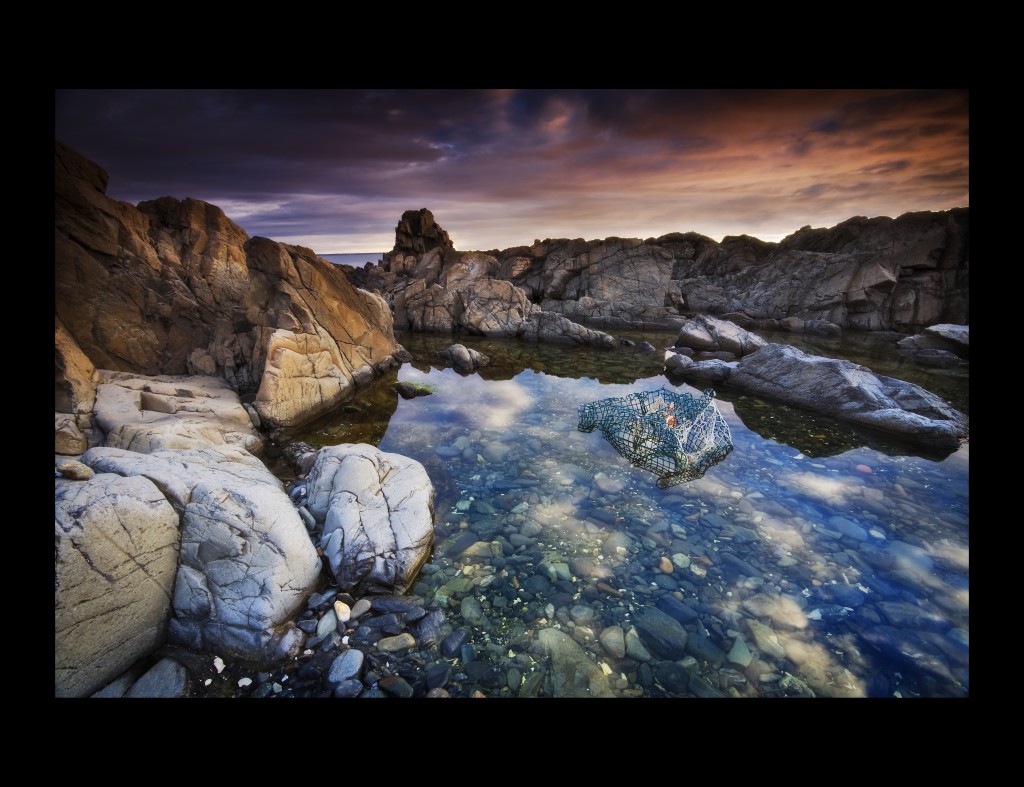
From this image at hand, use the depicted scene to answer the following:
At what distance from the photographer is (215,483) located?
203 inches

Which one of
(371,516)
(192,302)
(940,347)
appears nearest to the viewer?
(371,516)

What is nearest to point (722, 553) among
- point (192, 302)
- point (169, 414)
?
point (169, 414)

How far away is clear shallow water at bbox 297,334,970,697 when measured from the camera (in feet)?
15.0

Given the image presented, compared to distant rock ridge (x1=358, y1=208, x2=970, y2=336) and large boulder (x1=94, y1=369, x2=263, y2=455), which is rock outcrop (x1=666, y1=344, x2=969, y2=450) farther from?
large boulder (x1=94, y1=369, x2=263, y2=455)

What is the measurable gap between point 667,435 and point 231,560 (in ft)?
27.9

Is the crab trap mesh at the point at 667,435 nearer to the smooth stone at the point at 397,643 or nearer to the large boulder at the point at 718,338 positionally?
the smooth stone at the point at 397,643

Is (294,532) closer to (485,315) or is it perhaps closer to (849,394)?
(849,394)

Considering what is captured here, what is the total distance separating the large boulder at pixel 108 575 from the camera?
146 inches

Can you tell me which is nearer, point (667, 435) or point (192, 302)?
point (667, 435)

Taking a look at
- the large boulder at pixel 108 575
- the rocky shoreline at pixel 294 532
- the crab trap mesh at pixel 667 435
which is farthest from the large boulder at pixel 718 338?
the large boulder at pixel 108 575

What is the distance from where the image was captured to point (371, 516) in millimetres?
Answer: 6023

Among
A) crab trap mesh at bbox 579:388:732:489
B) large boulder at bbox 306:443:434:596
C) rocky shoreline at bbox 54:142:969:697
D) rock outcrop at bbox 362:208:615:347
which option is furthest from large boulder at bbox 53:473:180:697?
rock outcrop at bbox 362:208:615:347

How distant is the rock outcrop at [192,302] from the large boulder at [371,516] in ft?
17.3
